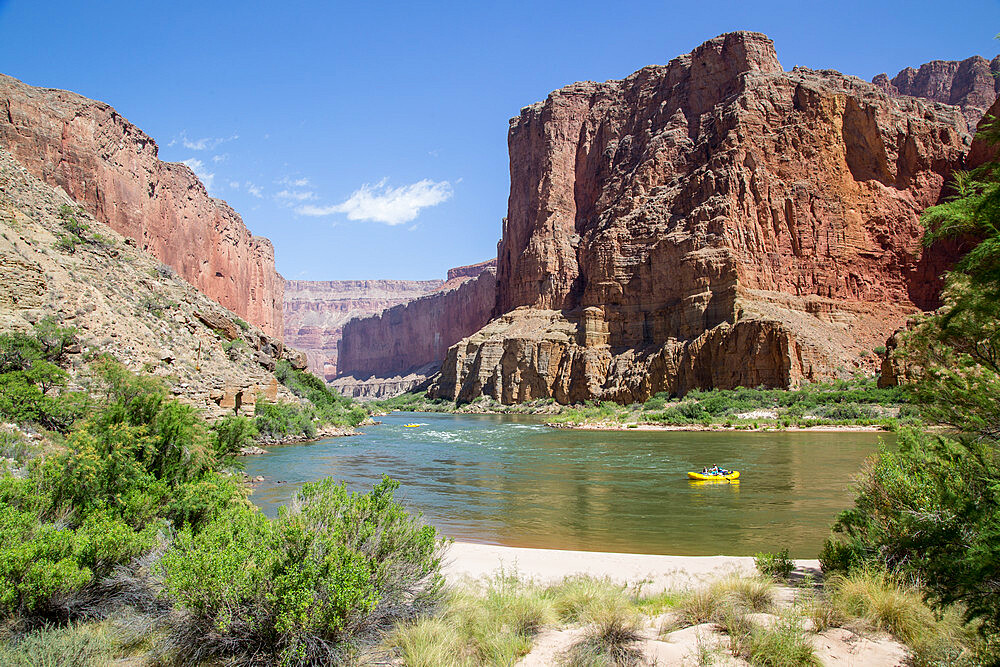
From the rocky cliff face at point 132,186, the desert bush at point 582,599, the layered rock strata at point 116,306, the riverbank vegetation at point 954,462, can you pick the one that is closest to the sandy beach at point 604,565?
the desert bush at point 582,599

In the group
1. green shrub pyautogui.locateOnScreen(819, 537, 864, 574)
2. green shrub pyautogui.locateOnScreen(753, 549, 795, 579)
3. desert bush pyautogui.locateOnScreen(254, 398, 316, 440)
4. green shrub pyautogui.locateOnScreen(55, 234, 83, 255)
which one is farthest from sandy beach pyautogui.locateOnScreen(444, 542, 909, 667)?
green shrub pyautogui.locateOnScreen(55, 234, 83, 255)

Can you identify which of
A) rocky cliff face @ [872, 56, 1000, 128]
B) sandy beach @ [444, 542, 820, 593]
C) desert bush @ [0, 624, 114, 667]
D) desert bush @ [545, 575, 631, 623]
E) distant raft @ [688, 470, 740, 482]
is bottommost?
distant raft @ [688, 470, 740, 482]

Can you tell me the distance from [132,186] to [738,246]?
66.1 m

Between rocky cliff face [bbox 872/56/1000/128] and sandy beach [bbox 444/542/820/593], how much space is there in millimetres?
126406

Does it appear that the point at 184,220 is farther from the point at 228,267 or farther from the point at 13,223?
the point at 13,223

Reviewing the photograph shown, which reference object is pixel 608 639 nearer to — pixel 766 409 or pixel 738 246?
pixel 766 409

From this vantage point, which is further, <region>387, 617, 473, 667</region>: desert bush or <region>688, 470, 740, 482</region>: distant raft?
<region>688, 470, 740, 482</region>: distant raft

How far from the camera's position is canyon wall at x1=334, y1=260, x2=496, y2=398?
496 feet

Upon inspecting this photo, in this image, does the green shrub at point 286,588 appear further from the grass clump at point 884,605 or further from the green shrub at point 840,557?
the green shrub at point 840,557

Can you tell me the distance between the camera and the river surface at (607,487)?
12594 millimetres

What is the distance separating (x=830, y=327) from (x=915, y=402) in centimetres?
6269

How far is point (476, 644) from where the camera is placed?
4.97 metres

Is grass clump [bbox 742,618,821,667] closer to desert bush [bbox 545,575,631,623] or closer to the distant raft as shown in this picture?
desert bush [bbox 545,575,631,623]

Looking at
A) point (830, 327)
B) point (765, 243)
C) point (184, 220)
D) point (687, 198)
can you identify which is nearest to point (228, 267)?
point (184, 220)
